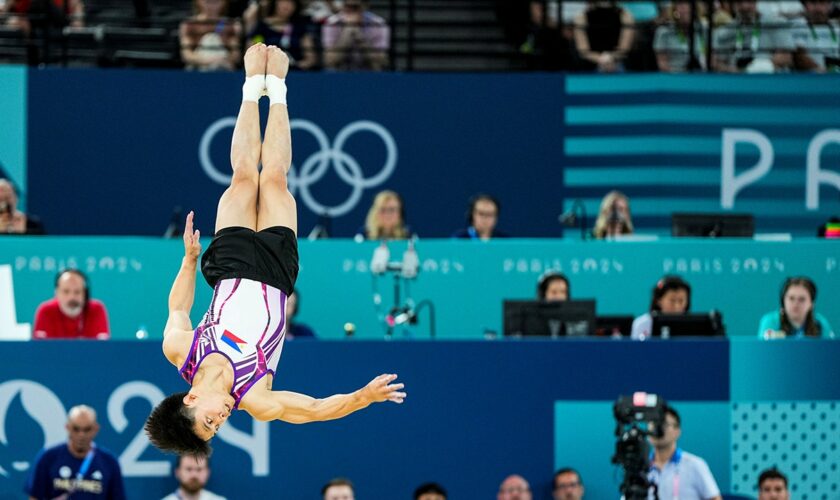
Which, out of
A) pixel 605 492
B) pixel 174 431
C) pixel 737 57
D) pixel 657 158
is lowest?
pixel 605 492

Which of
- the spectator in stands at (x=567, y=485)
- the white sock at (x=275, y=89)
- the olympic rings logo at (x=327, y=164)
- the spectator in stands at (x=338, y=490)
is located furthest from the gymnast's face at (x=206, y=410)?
the olympic rings logo at (x=327, y=164)

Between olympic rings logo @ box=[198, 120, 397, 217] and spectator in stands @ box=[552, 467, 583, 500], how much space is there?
473 cm

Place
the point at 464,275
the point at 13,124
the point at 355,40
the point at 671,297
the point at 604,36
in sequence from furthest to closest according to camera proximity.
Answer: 1. the point at 604,36
2. the point at 355,40
3. the point at 13,124
4. the point at 464,275
5. the point at 671,297

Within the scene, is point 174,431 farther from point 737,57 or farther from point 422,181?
point 737,57

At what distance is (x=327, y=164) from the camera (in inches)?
581

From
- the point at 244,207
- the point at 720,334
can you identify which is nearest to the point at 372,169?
the point at 720,334

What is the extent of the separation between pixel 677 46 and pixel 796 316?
460 cm

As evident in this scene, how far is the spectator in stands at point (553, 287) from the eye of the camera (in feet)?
38.5

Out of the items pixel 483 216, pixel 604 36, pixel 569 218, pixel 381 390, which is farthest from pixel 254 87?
pixel 604 36

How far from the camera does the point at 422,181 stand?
14938mm

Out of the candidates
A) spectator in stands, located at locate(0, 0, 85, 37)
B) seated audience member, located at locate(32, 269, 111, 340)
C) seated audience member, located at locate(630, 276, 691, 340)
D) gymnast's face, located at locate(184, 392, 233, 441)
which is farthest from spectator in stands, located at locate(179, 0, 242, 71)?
gymnast's face, located at locate(184, 392, 233, 441)

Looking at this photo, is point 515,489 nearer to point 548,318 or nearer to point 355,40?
point 548,318

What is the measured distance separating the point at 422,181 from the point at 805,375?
5053 mm

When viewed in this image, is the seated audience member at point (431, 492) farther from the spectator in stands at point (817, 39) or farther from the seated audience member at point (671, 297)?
the spectator in stands at point (817, 39)
